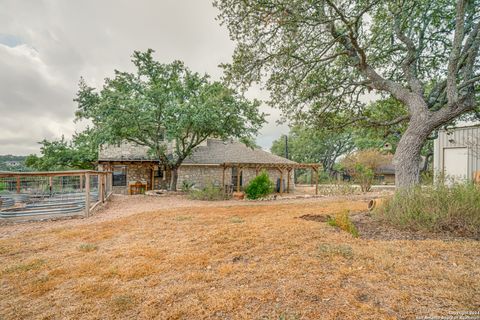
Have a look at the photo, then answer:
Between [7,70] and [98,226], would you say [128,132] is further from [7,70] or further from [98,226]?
[98,226]

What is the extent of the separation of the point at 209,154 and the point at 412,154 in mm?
13342

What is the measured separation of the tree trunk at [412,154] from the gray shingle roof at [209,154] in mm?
10288

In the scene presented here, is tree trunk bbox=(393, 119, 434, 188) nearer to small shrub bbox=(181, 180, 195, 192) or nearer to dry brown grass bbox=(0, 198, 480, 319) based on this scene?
dry brown grass bbox=(0, 198, 480, 319)

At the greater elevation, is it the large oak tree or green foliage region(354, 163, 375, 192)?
the large oak tree

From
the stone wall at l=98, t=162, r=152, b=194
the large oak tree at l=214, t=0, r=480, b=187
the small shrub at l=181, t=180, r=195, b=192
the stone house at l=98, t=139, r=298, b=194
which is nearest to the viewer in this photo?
the large oak tree at l=214, t=0, r=480, b=187

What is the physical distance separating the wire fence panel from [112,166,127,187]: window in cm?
559

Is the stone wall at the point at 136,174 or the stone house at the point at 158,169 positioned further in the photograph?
the stone wall at the point at 136,174

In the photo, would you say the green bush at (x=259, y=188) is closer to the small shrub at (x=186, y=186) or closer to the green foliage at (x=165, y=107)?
the green foliage at (x=165, y=107)

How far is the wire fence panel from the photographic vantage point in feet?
22.3

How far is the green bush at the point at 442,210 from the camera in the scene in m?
4.04

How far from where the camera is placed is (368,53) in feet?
24.4

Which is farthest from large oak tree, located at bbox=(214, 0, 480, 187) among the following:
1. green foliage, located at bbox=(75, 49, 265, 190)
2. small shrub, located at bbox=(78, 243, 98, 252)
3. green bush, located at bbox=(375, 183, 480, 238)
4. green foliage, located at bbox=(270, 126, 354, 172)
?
green foliage, located at bbox=(270, 126, 354, 172)

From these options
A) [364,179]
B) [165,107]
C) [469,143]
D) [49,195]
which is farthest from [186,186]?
[469,143]

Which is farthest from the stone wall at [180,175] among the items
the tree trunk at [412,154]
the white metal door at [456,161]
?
the white metal door at [456,161]
